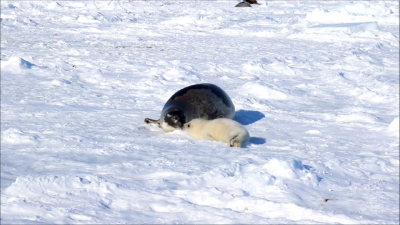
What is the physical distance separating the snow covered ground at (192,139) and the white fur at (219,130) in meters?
0.07

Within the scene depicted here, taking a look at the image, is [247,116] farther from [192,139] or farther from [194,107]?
[192,139]

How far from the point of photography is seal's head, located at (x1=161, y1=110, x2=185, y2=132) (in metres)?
4.31

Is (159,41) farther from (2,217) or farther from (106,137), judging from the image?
(2,217)

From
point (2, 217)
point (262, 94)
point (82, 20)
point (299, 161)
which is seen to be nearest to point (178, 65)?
point (262, 94)

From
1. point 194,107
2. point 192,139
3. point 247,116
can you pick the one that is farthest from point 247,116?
point 192,139

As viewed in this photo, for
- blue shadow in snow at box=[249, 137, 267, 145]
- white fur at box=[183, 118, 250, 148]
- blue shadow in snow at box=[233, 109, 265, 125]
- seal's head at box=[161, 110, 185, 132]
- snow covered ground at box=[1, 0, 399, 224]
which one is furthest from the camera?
blue shadow in snow at box=[233, 109, 265, 125]

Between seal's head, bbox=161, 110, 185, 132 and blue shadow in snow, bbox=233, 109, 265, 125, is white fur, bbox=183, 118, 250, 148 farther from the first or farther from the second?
blue shadow in snow, bbox=233, 109, 265, 125

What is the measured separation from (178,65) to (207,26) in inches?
204

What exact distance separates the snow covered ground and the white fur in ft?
0.24

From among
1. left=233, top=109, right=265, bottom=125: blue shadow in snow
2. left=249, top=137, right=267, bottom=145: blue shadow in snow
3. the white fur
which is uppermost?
the white fur

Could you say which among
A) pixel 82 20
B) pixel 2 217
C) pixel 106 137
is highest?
pixel 2 217

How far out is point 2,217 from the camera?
2432 millimetres

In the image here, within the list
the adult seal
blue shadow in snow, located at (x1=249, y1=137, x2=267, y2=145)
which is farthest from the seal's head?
blue shadow in snow, located at (x1=249, y1=137, x2=267, y2=145)

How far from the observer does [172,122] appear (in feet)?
14.1
